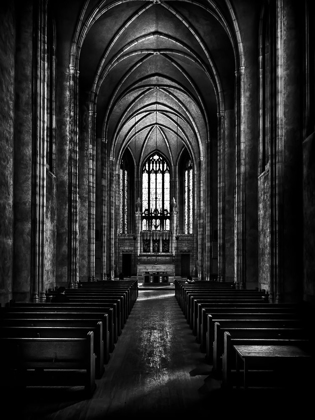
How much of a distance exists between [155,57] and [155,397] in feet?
84.3

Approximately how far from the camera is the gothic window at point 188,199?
150 feet

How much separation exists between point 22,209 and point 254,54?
38.2 feet

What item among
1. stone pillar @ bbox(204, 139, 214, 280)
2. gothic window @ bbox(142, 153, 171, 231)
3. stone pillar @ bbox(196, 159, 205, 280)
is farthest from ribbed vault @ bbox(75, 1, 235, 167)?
gothic window @ bbox(142, 153, 171, 231)

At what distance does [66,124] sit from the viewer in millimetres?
18672

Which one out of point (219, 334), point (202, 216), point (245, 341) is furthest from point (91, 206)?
point (245, 341)

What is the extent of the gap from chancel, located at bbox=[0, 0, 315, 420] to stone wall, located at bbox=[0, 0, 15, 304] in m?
0.07

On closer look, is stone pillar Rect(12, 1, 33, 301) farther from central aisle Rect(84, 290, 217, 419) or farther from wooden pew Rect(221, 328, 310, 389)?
wooden pew Rect(221, 328, 310, 389)

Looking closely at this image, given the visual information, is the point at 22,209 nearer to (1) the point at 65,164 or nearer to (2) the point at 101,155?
(1) the point at 65,164

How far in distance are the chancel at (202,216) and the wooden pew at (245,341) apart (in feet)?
0.08

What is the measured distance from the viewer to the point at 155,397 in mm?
6062

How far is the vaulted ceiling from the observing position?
20672 mm

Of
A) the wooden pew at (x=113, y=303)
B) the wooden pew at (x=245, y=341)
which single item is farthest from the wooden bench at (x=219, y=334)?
the wooden pew at (x=113, y=303)

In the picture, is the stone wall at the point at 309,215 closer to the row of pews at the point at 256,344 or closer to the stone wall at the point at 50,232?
the row of pews at the point at 256,344

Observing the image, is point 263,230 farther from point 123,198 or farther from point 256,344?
point 123,198
